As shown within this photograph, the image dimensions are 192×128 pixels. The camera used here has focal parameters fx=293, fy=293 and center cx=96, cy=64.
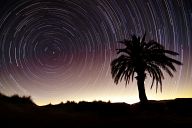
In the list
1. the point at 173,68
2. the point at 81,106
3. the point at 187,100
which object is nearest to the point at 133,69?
the point at 173,68

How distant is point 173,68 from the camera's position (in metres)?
24.9

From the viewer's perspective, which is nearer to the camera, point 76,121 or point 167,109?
point 76,121

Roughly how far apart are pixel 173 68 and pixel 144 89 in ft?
9.94

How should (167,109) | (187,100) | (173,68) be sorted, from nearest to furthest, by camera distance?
1. (167,109)
2. (187,100)
3. (173,68)

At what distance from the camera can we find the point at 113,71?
2611 centimetres

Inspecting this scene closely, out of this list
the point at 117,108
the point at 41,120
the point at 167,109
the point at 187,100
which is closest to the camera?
the point at 41,120

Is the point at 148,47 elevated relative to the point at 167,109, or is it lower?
elevated

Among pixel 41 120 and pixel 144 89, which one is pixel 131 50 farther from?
pixel 41 120

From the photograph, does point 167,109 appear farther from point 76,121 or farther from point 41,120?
point 41,120

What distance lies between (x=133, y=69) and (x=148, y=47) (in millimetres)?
2362

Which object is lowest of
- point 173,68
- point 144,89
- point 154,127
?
point 154,127

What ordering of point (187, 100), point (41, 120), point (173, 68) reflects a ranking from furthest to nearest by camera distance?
point (173, 68) < point (187, 100) < point (41, 120)

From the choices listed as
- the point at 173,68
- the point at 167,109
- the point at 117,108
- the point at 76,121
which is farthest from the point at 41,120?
the point at 173,68

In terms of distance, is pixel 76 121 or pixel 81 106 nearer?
pixel 76 121
